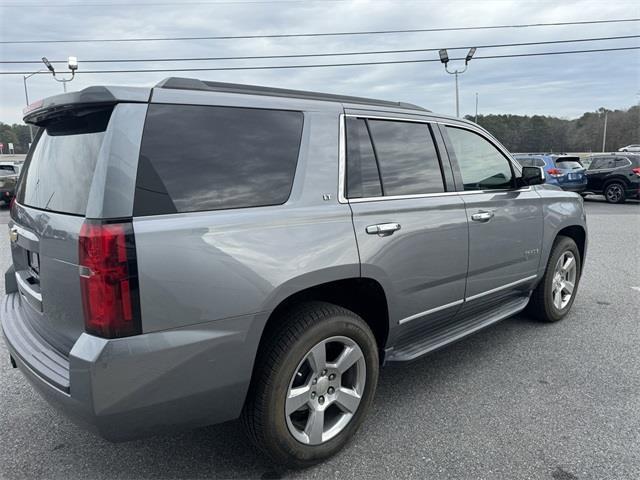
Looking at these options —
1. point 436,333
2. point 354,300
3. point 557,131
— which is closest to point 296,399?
point 354,300

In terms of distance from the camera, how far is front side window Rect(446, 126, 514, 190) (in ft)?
11.6

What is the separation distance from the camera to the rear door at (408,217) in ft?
8.94

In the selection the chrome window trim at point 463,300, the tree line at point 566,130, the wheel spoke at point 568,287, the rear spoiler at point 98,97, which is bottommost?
the wheel spoke at point 568,287

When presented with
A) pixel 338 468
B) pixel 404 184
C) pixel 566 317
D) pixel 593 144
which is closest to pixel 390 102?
pixel 404 184

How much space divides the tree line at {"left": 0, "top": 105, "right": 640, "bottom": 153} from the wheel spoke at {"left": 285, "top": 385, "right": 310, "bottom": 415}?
43.6 meters

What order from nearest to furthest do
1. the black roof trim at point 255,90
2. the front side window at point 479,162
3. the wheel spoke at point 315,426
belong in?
1. the black roof trim at point 255,90
2. the wheel spoke at point 315,426
3. the front side window at point 479,162

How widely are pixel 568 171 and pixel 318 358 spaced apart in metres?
17.2

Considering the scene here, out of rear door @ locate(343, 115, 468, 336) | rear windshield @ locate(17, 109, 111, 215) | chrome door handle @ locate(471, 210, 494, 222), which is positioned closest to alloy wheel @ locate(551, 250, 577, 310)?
chrome door handle @ locate(471, 210, 494, 222)

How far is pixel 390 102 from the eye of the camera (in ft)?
11.0

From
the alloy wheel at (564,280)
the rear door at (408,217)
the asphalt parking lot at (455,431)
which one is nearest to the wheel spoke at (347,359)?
the rear door at (408,217)

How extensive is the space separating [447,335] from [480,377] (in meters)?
0.46

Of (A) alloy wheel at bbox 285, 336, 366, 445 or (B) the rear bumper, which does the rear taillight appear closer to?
(B) the rear bumper

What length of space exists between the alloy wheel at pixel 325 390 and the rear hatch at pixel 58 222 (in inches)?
41.9

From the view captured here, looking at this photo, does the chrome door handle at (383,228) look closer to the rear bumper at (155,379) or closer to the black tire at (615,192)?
the rear bumper at (155,379)
